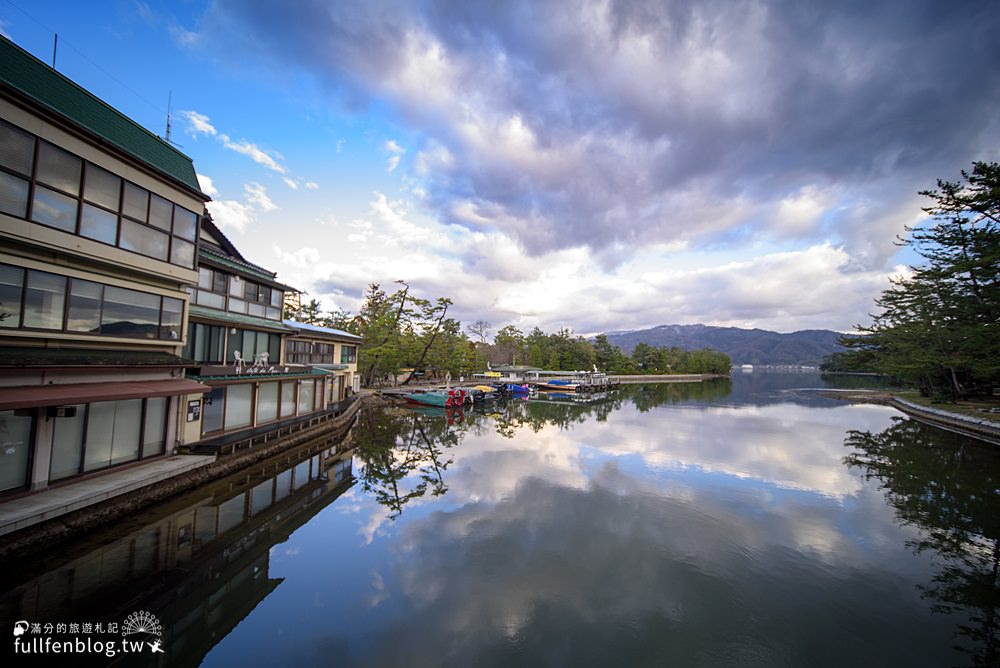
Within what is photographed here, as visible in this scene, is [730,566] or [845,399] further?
[845,399]

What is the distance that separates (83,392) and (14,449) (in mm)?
1319

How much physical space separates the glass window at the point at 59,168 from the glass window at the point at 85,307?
1.99 m

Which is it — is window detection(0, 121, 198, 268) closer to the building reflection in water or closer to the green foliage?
the building reflection in water

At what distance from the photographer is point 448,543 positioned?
8.59 meters

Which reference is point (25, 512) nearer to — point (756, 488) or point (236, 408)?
point (236, 408)

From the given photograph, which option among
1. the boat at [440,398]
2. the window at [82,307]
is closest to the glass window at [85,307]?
the window at [82,307]

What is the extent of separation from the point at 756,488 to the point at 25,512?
17.8 meters

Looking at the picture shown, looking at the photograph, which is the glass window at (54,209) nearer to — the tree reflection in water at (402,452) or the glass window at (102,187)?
the glass window at (102,187)

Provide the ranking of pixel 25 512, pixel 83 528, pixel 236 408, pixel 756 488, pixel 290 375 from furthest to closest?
pixel 290 375, pixel 236 408, pixel 756 488, pixel 83 528, pixel 25 512

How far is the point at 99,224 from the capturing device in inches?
348

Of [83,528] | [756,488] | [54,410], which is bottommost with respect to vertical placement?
[756,488]

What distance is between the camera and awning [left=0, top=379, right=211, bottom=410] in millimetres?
6801

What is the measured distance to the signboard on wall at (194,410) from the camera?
1159 centimetres

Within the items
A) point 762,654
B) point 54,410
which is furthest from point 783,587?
point 54,410
